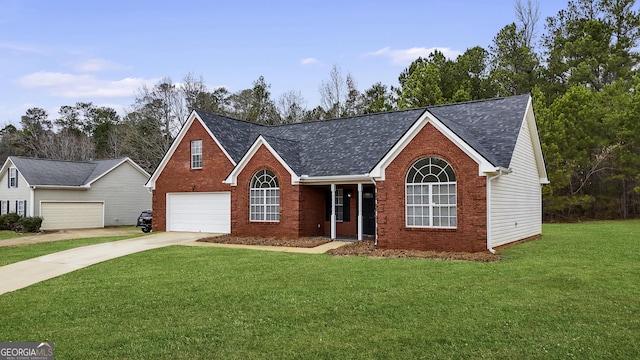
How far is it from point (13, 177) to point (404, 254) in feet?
92.0

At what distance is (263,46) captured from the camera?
77.9 feet

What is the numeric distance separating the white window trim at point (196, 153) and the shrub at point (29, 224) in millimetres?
10438

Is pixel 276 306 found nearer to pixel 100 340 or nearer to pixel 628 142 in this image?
pixel 100 340

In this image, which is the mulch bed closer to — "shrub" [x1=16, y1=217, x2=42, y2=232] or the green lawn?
the green lawn

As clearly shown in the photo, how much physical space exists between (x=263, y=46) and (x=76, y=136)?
4225cm

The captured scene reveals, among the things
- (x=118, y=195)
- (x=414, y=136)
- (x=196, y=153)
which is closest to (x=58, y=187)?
(x=118, y=195)

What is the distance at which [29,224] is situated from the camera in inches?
1014

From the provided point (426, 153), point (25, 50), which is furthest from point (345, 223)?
point (25, 50)

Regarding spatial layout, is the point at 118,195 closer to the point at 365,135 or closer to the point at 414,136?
the point at 365,135

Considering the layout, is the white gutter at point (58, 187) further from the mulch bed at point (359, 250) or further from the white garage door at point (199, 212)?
the mulch bed at point (359, 250)

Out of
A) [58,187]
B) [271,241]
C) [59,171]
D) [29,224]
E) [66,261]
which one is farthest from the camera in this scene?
[59,171]

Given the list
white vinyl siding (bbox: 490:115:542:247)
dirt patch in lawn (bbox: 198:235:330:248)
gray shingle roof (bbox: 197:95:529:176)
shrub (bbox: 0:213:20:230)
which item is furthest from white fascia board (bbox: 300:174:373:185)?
shrub (bbox: 0:213:20:230)

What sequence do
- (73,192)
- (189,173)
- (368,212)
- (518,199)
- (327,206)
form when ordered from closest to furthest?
(518,199) → (368,212) → (327,206) → (189,173) → (73,192)

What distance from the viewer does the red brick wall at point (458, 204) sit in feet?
45.6
